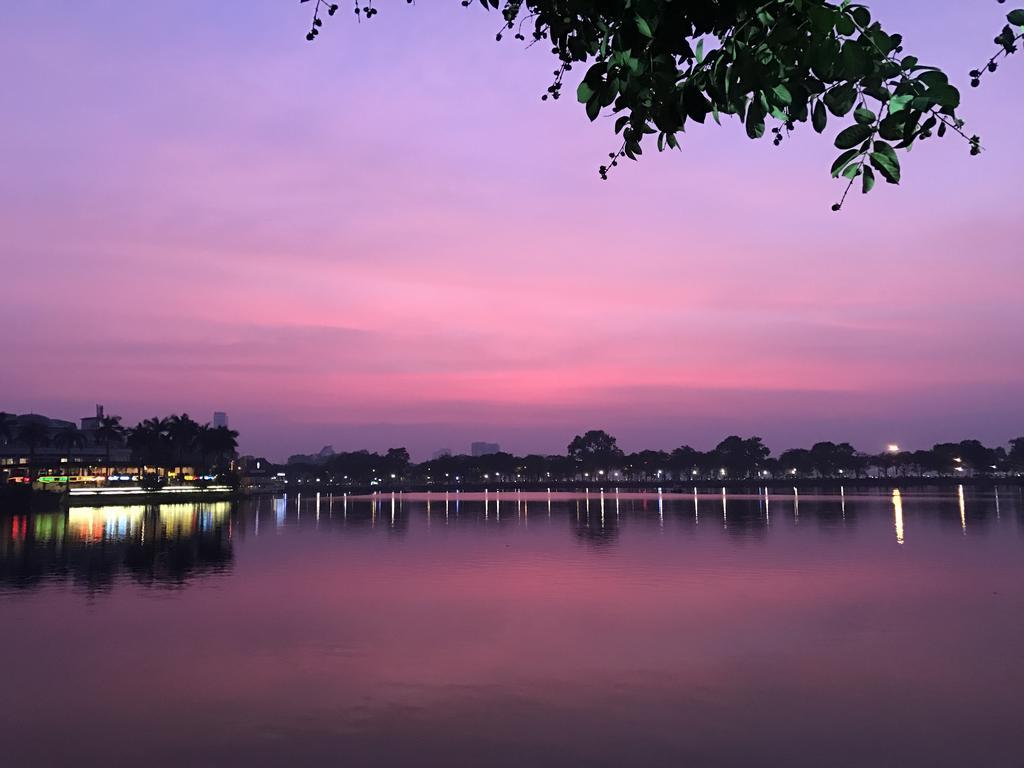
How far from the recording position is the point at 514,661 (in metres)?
24.2

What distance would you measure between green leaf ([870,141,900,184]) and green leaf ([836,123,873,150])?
0.11 metres

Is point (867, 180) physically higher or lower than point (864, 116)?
lower

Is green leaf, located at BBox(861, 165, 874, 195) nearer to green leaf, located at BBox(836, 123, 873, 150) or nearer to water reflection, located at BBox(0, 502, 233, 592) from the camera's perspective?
green leaf, located at BBox(836, 123, 873, 150)

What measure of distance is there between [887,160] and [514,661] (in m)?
21.2

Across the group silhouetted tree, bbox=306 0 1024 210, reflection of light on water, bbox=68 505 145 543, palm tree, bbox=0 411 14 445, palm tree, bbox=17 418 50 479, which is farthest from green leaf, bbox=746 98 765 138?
palm tree, bbox=0 411 14 445

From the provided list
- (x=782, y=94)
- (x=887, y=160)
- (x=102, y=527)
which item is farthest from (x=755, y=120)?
(x=102, y=527)

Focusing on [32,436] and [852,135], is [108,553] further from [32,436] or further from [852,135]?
[32,436]

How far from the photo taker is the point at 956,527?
8112cm

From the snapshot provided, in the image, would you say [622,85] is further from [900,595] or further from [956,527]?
[956,527]

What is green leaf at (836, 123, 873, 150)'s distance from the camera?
5.31 m

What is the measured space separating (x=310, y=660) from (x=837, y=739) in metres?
14.5

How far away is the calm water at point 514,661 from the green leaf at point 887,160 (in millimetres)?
13653

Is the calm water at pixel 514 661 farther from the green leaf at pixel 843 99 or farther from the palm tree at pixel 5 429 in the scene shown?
the palm tree at pixel 5 429

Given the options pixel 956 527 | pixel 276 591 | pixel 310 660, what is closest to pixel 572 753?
pixel 310 660
